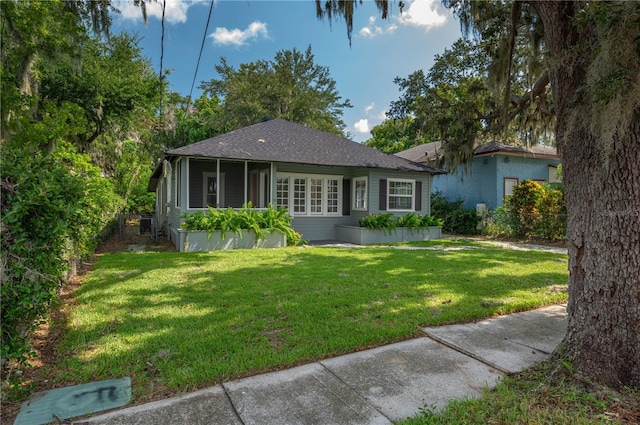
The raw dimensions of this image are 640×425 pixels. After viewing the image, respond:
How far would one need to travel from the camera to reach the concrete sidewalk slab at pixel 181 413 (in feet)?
7.64

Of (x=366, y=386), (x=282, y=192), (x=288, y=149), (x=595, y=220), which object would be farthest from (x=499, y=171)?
(x=366, y=386)

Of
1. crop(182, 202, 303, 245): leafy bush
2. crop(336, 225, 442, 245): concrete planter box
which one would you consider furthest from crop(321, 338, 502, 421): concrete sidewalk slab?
crop(336, 225, 442, 245): concrete planter box

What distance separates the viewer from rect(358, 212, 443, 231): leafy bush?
13.0 m

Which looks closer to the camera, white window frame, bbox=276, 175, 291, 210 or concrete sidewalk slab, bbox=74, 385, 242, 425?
concrete sidewalk slab, bbox=74, 385, 242, 425

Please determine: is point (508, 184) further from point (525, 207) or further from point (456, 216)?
point (525, 207)

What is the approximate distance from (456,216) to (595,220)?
585 inches

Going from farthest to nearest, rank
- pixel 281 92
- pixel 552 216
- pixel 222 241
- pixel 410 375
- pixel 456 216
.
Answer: pixel 281 92, pixel 456 216, pixel 552 216, pixel 222 241, pixel 410 375

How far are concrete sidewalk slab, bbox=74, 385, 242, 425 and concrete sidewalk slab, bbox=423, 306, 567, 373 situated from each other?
231 centimetres

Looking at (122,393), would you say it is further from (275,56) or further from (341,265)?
(275,56)

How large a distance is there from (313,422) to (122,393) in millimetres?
1492

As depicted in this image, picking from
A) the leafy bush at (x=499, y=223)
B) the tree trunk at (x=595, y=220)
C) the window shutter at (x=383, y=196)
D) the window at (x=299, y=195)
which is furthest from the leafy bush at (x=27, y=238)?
the leafy bush at (x=499, y=223)

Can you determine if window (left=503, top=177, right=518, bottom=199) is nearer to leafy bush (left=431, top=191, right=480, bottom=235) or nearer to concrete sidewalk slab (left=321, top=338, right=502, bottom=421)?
leafy bush (left=431, top=191, right=480, bottom=235)

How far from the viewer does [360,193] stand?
47.2 ft

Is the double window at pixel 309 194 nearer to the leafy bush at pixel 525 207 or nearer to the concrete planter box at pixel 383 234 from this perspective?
the concrete planter box at pixel 383 234
